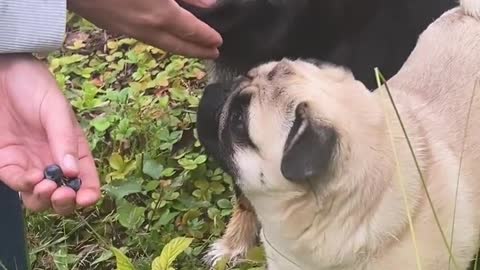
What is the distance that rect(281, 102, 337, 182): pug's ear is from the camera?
1578 millimetres

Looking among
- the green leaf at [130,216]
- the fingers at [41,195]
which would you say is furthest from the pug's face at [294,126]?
the green leaf at [130,216]

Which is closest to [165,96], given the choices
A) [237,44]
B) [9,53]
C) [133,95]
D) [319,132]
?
[133,95]

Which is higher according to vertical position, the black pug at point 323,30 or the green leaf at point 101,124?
the black pug at point 323,30

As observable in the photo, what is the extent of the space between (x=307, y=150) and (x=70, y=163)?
37 cm

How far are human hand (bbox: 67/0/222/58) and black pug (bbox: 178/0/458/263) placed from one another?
0.18m

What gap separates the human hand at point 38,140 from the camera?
1541 millimetres

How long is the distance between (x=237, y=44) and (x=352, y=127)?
578mm

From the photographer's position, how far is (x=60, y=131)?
62.6 inches

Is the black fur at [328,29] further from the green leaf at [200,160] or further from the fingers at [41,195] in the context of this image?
the fingers at [41,195]

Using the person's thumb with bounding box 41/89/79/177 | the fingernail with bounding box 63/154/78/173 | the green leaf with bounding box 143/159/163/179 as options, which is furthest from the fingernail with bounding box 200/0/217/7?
the fingernail with bounding box 63/154/78/173

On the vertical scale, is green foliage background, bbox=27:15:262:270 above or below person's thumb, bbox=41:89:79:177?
below

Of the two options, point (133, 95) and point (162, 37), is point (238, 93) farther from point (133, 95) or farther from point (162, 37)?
point (133, 95)

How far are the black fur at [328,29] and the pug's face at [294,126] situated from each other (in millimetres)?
292

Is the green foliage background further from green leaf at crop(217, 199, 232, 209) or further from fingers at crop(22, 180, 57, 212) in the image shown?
fingers at crop(22, 180, 57, 212)
